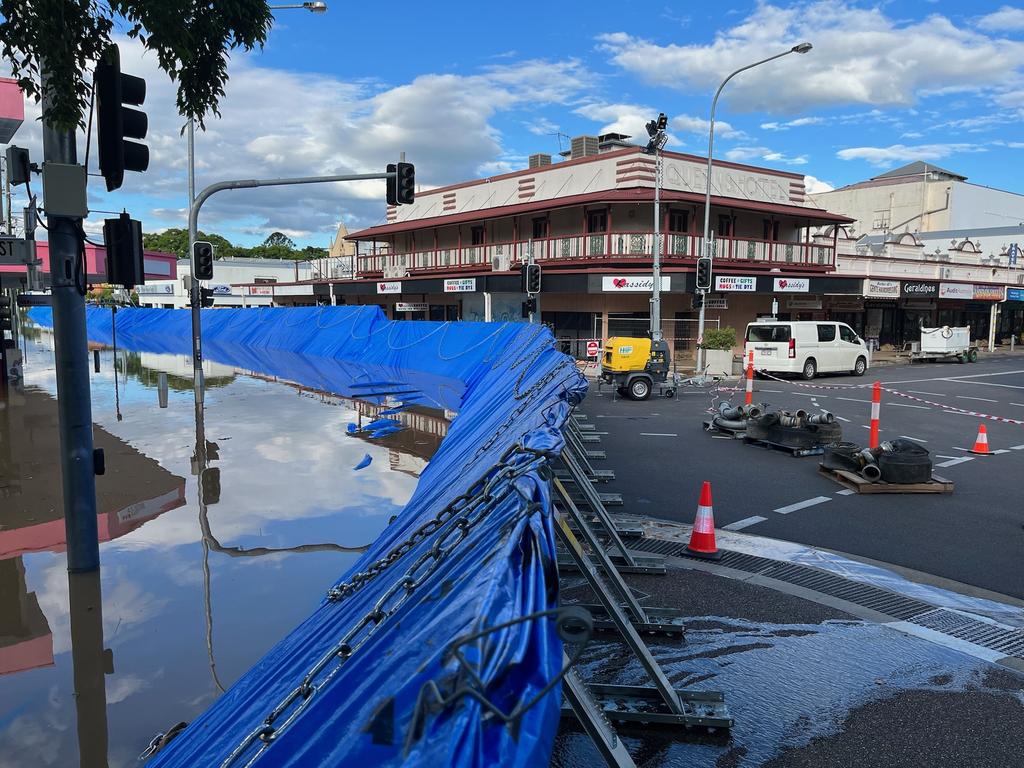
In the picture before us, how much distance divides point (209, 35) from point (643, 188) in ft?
85.5

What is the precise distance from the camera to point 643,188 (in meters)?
30.0

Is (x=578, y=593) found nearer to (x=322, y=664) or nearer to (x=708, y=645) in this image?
(x=708, y=645)

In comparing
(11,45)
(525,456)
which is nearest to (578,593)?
(525,456)

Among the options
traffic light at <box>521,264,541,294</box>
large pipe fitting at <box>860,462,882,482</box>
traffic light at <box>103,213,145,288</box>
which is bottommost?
large pipe fitting at <box>860,462,882,482</box>

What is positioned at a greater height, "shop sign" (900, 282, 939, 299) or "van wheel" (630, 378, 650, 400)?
"shop sign" (900, 282, 939, 299)

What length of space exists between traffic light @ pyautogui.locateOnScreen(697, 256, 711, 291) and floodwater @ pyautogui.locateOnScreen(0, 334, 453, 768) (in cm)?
1217

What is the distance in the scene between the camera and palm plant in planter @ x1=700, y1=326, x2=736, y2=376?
25625mm

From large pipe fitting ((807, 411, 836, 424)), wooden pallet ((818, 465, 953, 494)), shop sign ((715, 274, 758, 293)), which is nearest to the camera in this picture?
wooden pallet ((818, 465, 953, 494))

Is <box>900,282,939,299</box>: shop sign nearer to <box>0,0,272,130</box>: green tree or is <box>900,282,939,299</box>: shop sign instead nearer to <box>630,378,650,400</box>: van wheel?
<box>630,378,650,400</box>: van wheel

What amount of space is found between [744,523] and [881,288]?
3076cm

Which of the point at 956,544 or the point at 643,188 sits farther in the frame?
the point at 643,188

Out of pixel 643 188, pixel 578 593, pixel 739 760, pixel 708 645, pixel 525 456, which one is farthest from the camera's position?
pixel 643 188

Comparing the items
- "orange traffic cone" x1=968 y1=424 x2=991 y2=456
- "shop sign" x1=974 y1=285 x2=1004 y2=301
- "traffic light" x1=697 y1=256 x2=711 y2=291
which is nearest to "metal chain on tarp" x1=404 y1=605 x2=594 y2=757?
"orange traffic cone" x1=968 y1=424 x2=991 y2=456

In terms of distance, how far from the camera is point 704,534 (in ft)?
24.8
